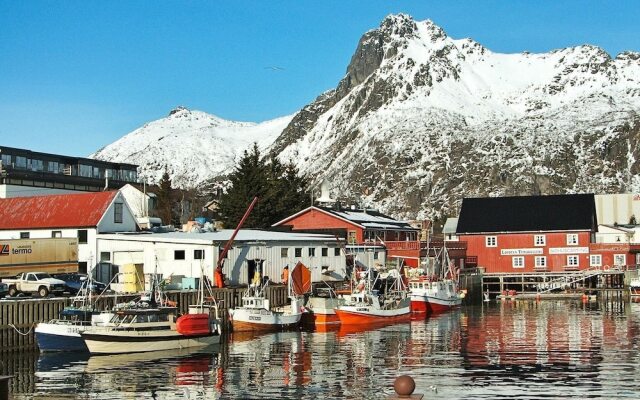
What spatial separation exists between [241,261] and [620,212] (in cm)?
11113

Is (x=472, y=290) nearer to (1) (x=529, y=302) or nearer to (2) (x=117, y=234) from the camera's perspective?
(1) (x=529, y=302)

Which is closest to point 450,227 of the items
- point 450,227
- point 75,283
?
point 450,227

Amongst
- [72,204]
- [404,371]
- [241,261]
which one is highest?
[72,204]

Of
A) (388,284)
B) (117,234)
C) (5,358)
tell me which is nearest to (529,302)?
(388,284)

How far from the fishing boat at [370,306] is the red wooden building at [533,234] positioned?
108ft

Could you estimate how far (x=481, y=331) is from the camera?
60.2m

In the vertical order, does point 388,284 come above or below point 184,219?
below

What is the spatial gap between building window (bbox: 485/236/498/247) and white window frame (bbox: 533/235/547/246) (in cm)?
483

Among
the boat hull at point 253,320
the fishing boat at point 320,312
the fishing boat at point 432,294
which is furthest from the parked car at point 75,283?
the fishing boat at point 432,294

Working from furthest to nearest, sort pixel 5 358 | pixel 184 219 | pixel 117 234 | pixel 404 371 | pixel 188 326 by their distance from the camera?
pixel 184 219 < pixel 117 234 < pixel 188 326 < pixel 5 358 < pixel 404 371

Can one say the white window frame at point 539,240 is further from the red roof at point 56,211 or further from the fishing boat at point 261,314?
the red roof at point 56,211

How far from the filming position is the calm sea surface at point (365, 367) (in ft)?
114

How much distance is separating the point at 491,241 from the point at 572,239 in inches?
389

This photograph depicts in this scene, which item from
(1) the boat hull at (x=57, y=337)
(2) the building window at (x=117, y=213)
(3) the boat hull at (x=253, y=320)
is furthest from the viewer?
(2) the building window at (x=117, y=213)
